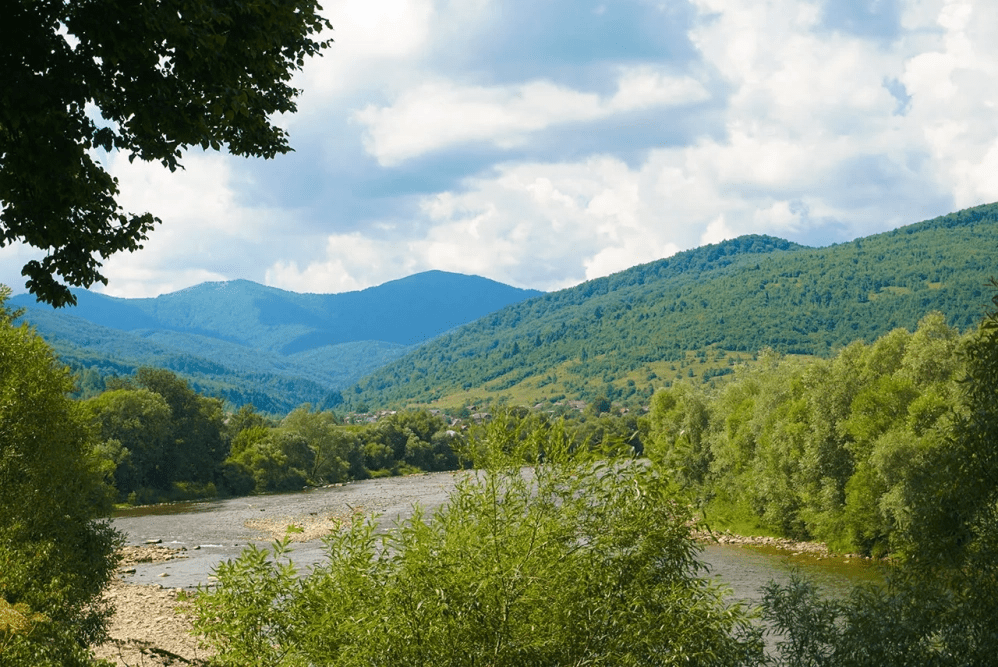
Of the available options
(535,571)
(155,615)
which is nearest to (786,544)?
(155,615)

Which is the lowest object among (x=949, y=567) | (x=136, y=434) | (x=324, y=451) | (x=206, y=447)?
(x=949, y=567)

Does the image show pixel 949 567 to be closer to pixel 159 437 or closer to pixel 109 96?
pixel 109 96

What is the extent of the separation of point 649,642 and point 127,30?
10.3 metres

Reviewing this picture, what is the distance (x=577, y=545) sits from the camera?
12.9m

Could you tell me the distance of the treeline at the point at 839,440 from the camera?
143 feet

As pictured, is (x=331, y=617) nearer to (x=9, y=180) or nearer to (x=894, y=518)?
(x=9, y=180)

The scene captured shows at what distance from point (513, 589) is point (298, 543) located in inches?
1778

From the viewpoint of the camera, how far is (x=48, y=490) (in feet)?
80.2

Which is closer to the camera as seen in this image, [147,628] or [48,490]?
[48,490]

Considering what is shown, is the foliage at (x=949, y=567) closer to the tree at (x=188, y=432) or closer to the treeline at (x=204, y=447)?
the treeline at (x=204, y=447)

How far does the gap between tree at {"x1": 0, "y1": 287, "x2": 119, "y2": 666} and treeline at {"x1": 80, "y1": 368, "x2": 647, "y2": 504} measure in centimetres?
4333

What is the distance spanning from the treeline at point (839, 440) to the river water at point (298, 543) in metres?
3.25

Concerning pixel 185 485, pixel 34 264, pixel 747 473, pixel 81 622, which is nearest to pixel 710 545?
pixel 747 473

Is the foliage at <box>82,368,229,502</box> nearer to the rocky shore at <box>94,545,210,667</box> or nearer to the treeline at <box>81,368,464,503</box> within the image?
the treeline at <box>81,368,464,503</box>
